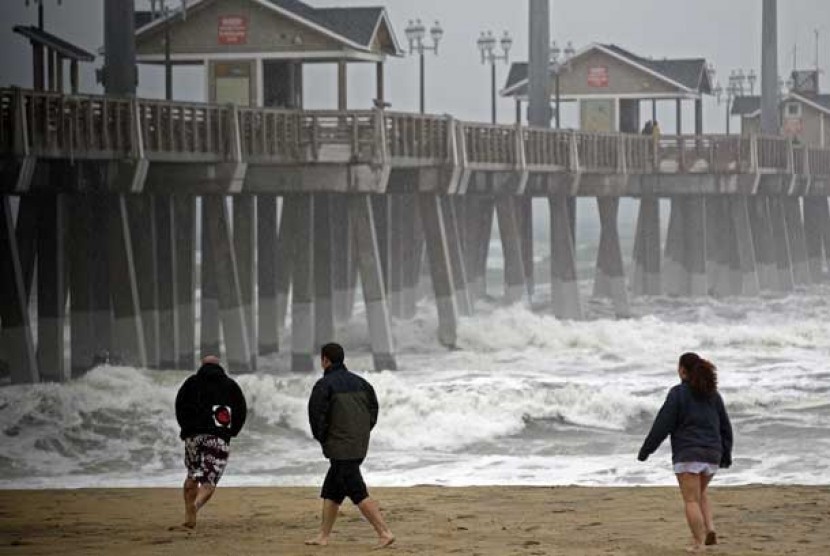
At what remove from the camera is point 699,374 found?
1521 centimetres

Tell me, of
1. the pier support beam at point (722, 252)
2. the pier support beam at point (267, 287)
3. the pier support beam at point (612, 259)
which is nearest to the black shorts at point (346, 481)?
the pier support beam at point (267, 287)

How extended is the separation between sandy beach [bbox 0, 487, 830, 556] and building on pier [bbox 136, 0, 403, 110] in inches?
952

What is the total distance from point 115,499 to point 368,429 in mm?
5968

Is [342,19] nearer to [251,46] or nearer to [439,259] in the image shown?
[251,46]

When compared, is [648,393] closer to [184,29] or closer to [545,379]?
[545,379]

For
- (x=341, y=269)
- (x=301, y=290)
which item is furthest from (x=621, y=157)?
(x=301, y=290)

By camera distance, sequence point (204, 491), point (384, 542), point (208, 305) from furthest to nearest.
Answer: point (208, 305) < point (204, 491) < point (384, 542)

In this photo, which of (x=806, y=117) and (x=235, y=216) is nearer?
(x=235, y=216)

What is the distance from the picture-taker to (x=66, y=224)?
113 ft

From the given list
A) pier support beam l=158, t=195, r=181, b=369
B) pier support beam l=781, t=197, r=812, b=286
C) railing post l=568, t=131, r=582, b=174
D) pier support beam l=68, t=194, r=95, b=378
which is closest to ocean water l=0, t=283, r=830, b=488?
pier support beam l=68, t=194, r=95, b=378

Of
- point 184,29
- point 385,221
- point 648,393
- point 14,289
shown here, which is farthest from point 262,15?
point 14,289

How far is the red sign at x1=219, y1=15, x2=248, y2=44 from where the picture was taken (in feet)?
150

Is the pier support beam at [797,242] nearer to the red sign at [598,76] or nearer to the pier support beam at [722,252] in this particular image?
the pier support beam at [722,252]

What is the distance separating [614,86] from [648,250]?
16.7ft
